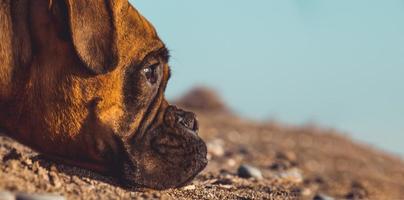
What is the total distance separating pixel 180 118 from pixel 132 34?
2.15ft

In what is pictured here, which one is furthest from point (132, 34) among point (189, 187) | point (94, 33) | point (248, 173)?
point (248, 173)

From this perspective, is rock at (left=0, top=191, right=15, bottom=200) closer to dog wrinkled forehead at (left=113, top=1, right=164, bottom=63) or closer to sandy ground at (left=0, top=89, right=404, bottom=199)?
sandy ground at (left=0, top=89, right=404, bottom=199)

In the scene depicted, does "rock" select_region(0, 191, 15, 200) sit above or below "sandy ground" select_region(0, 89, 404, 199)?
below

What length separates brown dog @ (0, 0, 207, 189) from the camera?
4609 mm

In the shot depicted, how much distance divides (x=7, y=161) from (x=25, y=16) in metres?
0.88

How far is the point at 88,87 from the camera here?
473 centimetres

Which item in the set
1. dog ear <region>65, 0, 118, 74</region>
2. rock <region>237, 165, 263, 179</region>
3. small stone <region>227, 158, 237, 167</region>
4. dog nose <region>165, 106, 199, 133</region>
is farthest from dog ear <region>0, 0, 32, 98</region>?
small stone <region>227, 158, 237, 167</region>

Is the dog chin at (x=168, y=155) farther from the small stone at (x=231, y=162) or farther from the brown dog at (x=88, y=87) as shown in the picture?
the small stone at (x=231, y=162)

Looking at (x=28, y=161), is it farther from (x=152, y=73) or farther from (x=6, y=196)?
(x=6, y=196)

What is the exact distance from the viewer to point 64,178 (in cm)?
495

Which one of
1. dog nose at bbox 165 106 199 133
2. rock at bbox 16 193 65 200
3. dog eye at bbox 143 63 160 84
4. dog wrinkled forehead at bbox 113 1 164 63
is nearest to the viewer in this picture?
rock at bbox 16 193 65 200

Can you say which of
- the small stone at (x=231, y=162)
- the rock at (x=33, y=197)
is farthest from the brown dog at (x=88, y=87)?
the small stone at (x=231, y=162)

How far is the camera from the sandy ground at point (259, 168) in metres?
4.80

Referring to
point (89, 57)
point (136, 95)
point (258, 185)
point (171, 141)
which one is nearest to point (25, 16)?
point (89, 57)
